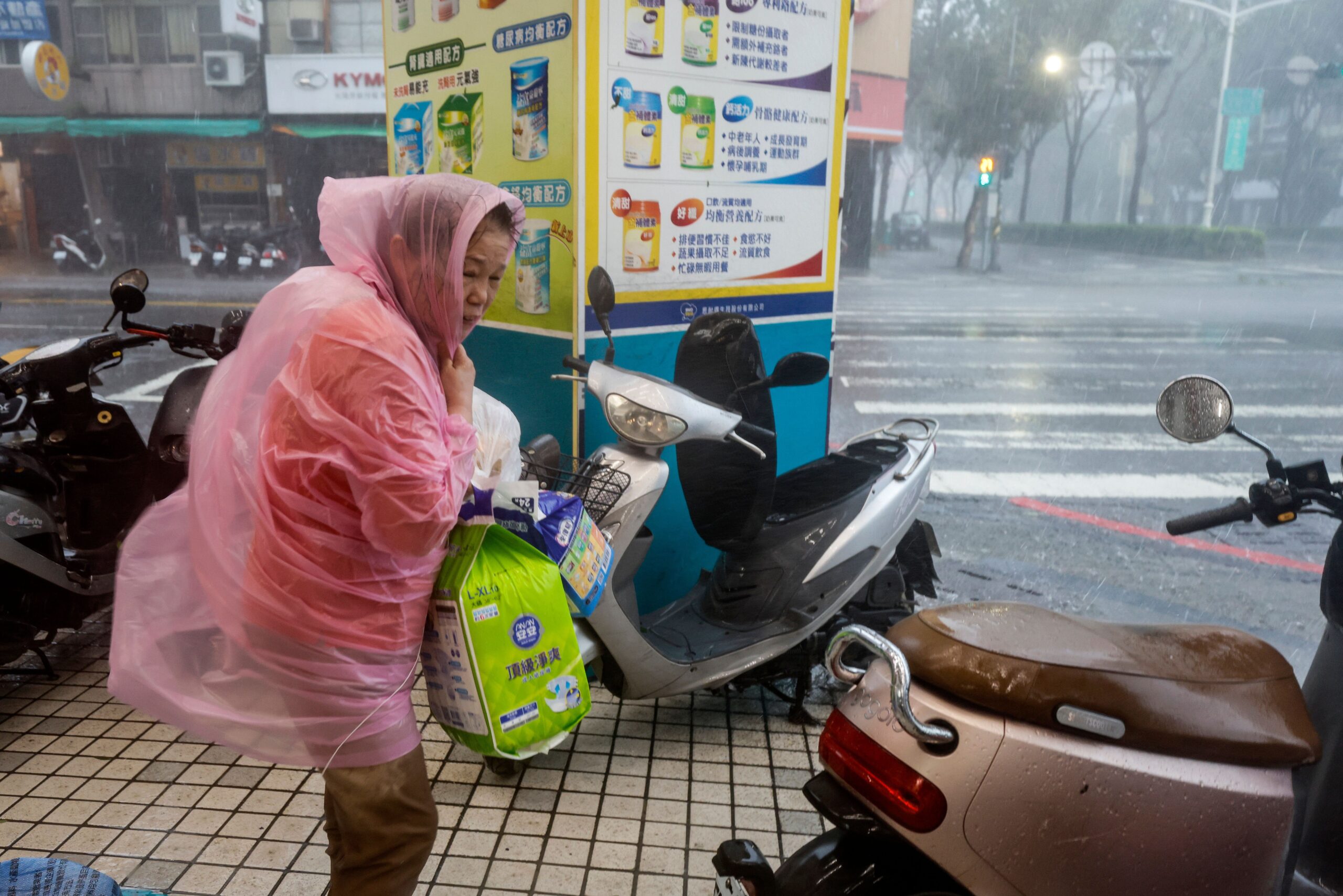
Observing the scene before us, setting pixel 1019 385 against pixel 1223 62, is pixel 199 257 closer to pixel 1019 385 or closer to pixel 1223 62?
pixel 1019 385

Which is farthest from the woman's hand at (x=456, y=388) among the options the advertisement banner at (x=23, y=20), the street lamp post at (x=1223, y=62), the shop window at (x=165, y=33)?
the street lamp post at (x=1223, y=62)

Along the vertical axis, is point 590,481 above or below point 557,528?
below

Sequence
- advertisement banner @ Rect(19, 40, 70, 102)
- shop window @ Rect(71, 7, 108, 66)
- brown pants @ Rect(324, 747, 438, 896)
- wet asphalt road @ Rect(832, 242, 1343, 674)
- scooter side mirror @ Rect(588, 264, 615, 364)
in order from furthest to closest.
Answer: shop window @ Rect(71, 7, 108, 66) < advertisement banner @ Rect(19, 40, 70, 102) < wet asphalt road @ Rect(832, 242, 1343, 674) < scooter side mirror @ Rect(588, 264, 615, 364) < brown pants @ Rect(324, 747, 438, 896)

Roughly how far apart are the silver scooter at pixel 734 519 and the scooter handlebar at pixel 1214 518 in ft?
3.27

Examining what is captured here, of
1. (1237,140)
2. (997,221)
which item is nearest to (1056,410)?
(1237,140)

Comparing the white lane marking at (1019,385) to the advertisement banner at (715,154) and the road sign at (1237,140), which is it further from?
the road sign at (1237,140)

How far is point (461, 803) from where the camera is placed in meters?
2.76

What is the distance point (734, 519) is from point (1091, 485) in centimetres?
422

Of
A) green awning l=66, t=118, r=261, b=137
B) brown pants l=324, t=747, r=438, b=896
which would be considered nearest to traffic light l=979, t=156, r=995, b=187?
green awning l=66, t=118, r=261, b=137

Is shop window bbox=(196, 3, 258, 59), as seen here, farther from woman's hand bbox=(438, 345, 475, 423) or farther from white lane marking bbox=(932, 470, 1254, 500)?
woman's hand bbox=(438, 345, 475, 423)

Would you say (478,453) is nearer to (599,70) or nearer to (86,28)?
(599,70)

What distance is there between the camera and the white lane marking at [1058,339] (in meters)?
13.2

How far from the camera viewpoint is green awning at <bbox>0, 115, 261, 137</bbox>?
36.0 feet

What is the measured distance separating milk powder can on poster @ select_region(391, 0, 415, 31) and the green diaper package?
123 inches
